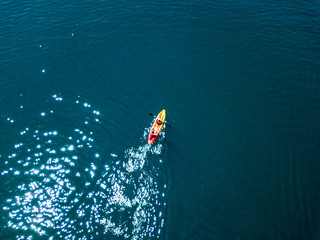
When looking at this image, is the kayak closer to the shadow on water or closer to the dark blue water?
the shadow on water

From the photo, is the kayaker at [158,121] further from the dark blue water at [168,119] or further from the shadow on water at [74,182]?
the dark blue water at [168,119]

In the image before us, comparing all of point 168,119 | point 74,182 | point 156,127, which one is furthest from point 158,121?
point 74,182

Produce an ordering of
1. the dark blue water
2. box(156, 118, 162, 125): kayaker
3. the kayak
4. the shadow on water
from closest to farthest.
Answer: the shadow on water → the dark blue water → the kayak → box(156, 118, 162, 125): kayaker

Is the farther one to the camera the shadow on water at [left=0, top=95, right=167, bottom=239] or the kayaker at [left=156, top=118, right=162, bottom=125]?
the kayaker at [left=156, top=118, right=162, bottom=125]

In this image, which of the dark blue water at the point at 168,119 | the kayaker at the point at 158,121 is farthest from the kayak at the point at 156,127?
the dark blue water at the point at 168,119

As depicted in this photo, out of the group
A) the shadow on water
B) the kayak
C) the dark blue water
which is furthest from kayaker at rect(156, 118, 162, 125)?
the dark blue water
